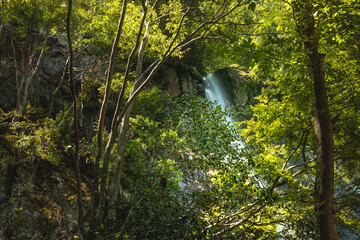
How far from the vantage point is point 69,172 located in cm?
712

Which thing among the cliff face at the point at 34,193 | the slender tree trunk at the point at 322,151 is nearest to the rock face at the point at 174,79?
the cliff face at the point at 34,193

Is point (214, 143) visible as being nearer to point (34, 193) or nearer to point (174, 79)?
point (34, 193)

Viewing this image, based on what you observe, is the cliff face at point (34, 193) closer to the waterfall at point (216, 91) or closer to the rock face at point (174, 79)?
the rock face at point (174, 79)

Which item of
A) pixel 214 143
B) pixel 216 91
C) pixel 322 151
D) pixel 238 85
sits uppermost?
pixel 238 85

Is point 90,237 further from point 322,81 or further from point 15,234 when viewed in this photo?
point 322,81

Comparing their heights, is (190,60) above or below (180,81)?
above

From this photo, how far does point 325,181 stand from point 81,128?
34.6 feet

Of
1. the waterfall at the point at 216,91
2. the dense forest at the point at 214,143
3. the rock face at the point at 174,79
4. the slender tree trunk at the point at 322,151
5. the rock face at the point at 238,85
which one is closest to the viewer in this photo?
the dense forest at the point at 214,143

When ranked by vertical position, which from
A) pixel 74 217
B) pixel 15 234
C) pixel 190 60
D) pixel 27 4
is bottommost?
pixel 15 234

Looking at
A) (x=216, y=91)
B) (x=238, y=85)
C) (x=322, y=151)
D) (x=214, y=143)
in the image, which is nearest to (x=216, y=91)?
(x=216, y=91)

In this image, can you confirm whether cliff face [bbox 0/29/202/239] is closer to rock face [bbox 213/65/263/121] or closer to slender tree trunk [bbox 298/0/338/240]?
slender tree trunk [bbox 298/0/338/240]

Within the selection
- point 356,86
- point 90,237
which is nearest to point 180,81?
point 356,86

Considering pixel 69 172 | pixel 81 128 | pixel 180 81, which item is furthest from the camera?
pixel 180 81

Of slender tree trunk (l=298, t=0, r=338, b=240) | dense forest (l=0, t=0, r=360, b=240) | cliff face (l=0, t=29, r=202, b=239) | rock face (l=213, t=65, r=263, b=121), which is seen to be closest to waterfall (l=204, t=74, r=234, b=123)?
rock face (l=213, t=65, r=263, b=121)
